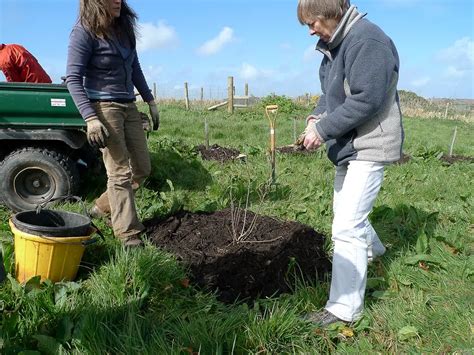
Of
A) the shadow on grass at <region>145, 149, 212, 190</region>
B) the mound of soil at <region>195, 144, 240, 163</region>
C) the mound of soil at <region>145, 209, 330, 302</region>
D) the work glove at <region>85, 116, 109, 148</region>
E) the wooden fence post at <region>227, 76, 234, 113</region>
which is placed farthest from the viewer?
the wooden fence post at <region>227, 76, 234, 113</region>

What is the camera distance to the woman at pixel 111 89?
344cm

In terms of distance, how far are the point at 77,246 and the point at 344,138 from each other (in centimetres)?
186

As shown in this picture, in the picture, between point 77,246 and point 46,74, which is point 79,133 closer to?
point 46,74

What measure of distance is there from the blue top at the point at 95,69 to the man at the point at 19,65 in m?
1.96

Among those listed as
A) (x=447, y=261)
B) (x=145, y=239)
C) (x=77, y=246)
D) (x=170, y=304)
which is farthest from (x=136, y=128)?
(x=447, y=261)

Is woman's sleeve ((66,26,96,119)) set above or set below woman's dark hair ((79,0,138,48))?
below

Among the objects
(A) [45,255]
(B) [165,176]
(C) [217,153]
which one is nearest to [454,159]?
(C) [217,153]

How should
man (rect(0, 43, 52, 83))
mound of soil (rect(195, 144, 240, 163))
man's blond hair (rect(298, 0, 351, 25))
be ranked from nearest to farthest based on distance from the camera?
1. man's blond hair (rect(298, 0, 351, 25))
2. man (rect(0, 43, 52, 83))
3. mound of soil (rect(195, 144, 240, 163))

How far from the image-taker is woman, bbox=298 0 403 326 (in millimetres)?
2467

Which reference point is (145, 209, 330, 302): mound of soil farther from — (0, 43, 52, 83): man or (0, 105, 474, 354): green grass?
(0, 43, 52, 83): man

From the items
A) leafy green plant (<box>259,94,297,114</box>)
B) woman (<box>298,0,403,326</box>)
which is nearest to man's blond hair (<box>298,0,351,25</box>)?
woman (<box>298,0,403,326</box>)

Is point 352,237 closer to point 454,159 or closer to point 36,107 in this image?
point 36,107

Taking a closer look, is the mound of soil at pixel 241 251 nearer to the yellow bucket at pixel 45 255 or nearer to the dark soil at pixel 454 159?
the yellow bucket at pixel 45 255

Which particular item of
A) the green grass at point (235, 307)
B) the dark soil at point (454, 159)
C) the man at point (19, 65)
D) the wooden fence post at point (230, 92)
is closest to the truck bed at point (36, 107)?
the man at point (19, 65)
